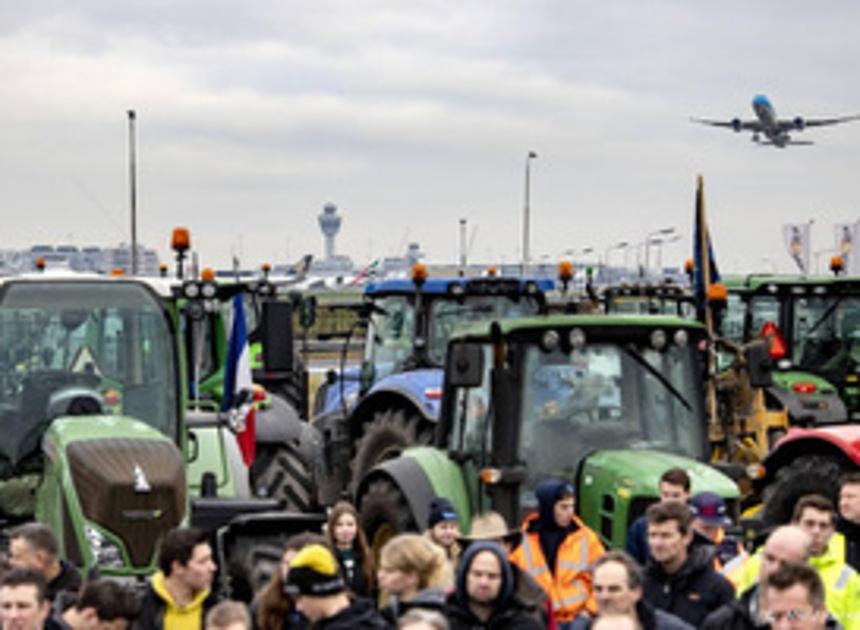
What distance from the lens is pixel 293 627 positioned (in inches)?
268

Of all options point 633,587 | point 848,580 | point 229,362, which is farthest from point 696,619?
point 229,362

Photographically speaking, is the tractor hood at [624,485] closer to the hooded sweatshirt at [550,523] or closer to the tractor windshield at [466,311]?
the hooded sweatshirt at [550,523]

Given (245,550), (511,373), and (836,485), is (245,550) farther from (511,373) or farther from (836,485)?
(836,485)

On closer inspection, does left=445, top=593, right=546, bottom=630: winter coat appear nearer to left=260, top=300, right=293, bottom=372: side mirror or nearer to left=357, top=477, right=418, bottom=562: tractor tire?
left=260, top=300, right=293, bottom=372: side mirror

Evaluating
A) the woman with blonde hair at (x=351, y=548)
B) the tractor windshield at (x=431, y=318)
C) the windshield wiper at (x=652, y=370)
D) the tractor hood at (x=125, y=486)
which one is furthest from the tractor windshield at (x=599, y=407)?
the tractor windshield at (x=431, y=318)

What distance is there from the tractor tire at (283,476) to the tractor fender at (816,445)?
3.51m

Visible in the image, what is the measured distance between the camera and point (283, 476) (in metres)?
13.4

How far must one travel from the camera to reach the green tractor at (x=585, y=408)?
987cm

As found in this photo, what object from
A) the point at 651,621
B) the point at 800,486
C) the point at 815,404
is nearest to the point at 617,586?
the point at 651,621

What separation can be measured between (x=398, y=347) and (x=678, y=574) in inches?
317

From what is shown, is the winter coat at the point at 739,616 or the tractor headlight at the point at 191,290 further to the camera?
the tractor headlight at the point at 191,290

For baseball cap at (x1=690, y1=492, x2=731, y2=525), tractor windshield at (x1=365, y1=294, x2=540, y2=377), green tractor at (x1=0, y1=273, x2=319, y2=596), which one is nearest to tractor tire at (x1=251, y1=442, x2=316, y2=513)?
tractor windshield at (x1=365, y1=294, x2=540, y2=377)

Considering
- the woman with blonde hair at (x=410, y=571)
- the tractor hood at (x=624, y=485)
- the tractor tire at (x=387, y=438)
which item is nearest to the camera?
the woman with blonde hair at (x=410, y=571)

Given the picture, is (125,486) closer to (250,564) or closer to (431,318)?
(250,564)
